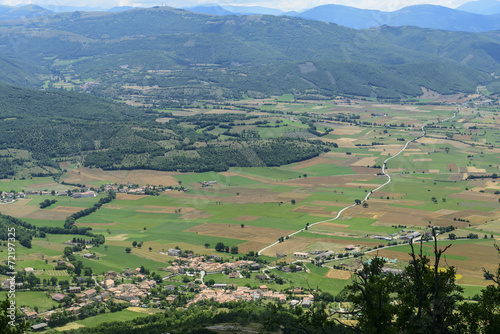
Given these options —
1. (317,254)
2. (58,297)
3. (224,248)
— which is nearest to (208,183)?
(224,248)

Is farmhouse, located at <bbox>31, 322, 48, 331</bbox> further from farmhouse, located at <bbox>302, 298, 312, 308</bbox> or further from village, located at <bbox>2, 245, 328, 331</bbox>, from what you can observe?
farmhouse, located at <bbox>302, 298, 312, 308</bbox>

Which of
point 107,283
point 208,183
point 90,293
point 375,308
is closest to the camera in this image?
point 375,308

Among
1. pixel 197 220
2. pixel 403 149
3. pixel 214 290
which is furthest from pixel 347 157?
pixel 214 290

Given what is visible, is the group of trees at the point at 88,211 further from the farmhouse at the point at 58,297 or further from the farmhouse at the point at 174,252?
the farmhouse at the point at 58,297

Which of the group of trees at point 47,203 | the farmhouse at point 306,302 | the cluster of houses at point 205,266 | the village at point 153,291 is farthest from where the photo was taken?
the group of trees at point 47,203

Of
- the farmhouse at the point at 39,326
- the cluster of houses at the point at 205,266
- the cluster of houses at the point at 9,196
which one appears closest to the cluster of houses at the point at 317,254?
the cluster of houses at the point at 205,266

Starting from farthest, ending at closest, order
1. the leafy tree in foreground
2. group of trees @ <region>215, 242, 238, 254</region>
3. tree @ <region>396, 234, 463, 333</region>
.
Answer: group of trees @ <region>215, 242, 238, 254</region> → the leafy tree in foreground → tree @ <region>396, 234, 463, 333</region>

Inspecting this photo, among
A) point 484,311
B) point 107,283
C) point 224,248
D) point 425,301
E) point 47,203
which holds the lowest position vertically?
point 107,283

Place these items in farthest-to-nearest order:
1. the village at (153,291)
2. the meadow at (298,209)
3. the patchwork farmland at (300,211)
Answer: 1. the meadow at (298,209)
2. the patchwork farmland at (300,211)
3. the village at (153,291)

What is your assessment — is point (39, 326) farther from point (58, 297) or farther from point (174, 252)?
point (174, 252)

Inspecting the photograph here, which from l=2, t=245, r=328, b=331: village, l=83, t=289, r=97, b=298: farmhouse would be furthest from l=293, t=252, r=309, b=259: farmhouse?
l=83, t=289, r=97, b=298: farmhouse

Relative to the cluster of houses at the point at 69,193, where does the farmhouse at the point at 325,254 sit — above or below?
above

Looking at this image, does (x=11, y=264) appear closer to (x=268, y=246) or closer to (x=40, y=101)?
(x=268, y=246)
